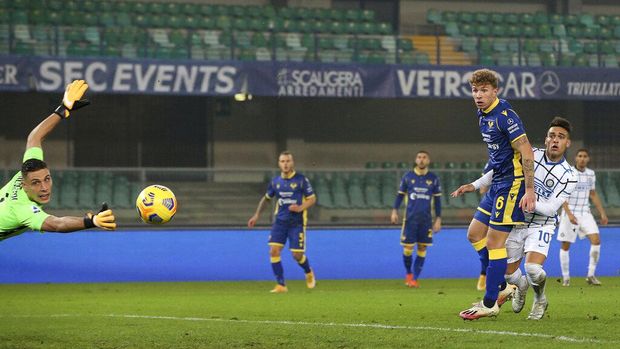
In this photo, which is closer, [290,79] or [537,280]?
[537,280]

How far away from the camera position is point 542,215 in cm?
1067

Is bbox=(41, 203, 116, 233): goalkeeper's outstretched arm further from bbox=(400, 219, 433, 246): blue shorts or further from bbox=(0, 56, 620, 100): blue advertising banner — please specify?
bbox=(0, 56, 620, 100): blue advertising banner

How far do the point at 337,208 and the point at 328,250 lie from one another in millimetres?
1321

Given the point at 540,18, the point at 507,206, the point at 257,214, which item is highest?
the point at 540,18

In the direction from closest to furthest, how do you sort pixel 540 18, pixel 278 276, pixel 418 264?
pixel 278 276
pixel 418 264
pixel 540 18

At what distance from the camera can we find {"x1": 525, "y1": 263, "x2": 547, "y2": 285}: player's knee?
10.4m

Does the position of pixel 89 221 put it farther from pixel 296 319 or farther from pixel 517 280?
pixel 517 280

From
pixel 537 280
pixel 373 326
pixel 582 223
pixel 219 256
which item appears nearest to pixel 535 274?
pixel 537 280

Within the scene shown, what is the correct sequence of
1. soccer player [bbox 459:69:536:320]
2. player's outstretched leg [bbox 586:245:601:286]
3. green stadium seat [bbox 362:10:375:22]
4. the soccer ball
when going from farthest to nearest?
green stadium seat [bbox 362:10:375:22]
player's outstretched leg [bbox 586:245:601:286]
soccer player [bbox 459:69:536:320]
the soccer ball

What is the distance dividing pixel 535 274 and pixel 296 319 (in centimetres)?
227

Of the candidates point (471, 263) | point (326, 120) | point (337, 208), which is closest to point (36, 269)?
point (337, 208)

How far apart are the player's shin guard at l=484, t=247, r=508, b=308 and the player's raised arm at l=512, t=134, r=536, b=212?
0.52 m

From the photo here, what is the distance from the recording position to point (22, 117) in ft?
82.5

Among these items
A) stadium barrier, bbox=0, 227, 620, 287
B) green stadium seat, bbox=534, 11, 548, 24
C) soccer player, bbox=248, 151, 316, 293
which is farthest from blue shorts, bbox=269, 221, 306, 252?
green stadium seat, bbox=534, 11, 548, 24
